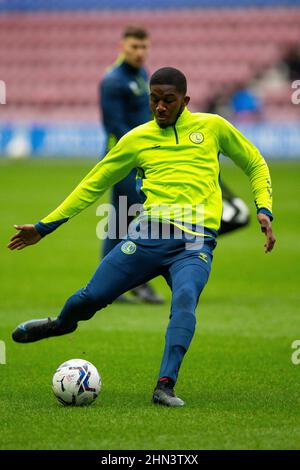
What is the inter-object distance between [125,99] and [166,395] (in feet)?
16.4

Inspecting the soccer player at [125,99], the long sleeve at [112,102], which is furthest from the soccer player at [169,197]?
the long sleeve at [112,102]

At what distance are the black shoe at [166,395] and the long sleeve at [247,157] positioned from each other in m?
1.33

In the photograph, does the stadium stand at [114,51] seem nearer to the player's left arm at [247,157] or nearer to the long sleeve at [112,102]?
the long sleeve at [112,102]

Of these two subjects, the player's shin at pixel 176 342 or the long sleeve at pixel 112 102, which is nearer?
the player's shin at pixel 176 342

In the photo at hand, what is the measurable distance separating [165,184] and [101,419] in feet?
5.22

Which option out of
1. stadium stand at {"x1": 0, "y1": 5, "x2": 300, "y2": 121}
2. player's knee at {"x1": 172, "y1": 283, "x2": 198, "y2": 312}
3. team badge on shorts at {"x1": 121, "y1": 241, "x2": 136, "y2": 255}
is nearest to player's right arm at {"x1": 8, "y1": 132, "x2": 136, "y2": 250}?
team badge on shorts at {"x1": 121, "y1": 241, "x2": 136, "y2": 255}

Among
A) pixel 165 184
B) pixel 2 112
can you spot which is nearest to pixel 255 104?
pixel 2 112

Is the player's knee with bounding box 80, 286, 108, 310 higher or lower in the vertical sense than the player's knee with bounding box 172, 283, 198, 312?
higher

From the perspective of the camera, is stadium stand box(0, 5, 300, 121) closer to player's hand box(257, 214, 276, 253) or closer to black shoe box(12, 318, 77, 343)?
black shoe box(12, 318, 77, 343)

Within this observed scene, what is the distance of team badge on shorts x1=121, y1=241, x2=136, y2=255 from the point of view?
6.23 metres

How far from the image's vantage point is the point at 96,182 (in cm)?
639

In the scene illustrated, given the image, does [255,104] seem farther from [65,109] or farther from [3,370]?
[3,370]

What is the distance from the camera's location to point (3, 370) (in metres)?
7.21

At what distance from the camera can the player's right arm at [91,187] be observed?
6.34 meters
